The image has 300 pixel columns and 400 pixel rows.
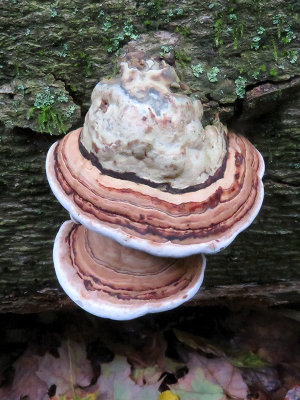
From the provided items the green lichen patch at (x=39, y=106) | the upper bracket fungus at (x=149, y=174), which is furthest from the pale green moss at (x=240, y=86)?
the green lichen patch at (x=39, y=106)

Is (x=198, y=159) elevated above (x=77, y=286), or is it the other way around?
(x=198, y=159)

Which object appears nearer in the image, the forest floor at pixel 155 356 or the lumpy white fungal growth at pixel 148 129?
the lumpy white fungal growth at pixel 148 129

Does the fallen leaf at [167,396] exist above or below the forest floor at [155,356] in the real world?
above

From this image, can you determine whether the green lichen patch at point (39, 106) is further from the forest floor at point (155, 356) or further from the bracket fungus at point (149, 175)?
the forest floor at point (155, 356)

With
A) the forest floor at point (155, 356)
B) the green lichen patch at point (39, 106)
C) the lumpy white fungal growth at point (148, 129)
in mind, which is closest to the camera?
the lumpy white fungal growth at point (148, 129)

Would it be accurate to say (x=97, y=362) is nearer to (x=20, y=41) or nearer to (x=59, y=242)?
(x=59, y=242)

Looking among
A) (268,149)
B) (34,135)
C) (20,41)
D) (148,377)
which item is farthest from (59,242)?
(148,377)

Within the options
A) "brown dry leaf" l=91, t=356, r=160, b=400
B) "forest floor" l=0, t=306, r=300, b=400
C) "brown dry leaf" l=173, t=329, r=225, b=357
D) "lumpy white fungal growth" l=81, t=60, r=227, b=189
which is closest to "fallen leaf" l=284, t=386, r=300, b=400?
"forest floor" l=0, t=306, r=300, b=400

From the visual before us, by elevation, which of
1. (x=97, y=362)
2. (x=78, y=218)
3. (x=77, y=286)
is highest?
(x=78, y=218)
